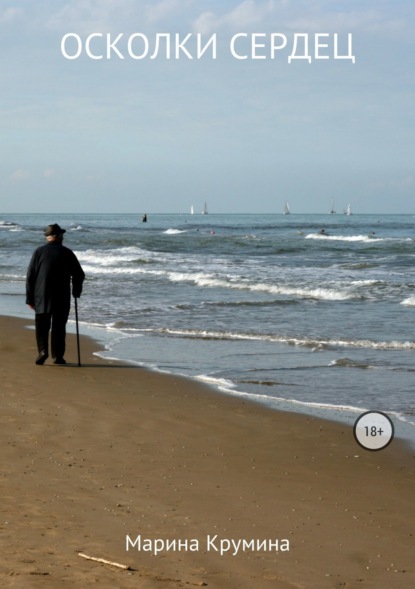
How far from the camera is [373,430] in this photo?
7078 millimetres

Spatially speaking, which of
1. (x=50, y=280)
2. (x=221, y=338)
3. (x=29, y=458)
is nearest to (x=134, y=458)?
(x=29, y=458)

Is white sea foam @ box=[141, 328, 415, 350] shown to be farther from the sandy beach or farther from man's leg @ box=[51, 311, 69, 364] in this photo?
the sandy beach

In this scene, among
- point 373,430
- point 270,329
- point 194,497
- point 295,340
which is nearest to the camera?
point 194,497

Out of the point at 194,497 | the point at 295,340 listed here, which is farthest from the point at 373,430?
the point at 295,340

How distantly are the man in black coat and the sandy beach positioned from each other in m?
A: 1.98

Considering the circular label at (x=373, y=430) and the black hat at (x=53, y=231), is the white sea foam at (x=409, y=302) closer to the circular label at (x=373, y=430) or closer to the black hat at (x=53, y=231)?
the black hat at (x=53, y=231)

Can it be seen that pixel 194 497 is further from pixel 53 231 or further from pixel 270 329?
pixel 270 329

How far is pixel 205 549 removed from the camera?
434cm

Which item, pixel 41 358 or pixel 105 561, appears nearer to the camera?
pixel 105 561

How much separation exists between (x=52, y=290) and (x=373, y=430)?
441cm

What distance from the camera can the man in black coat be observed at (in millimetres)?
10211

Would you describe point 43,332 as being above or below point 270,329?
above

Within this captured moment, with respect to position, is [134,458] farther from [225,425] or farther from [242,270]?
[242,270]

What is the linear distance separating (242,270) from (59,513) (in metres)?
23.1
